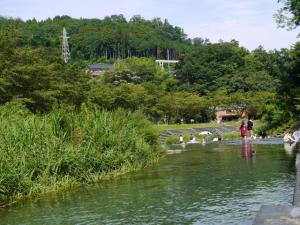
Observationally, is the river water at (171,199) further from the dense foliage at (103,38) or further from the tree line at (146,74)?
the dense foliage at (103,38)

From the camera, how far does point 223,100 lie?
232 feet

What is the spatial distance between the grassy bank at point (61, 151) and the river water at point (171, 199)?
62 cm

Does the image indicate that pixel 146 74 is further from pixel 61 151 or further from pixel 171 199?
pixel 171 199

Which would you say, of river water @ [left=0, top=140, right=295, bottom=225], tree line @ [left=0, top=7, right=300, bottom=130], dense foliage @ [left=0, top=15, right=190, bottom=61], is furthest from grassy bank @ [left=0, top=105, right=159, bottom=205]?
dense foliage @ [left=0, top=15, right=190, bottom=61]

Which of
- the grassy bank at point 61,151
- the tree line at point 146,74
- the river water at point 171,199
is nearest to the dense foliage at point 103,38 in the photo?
the tree line at point 146,74

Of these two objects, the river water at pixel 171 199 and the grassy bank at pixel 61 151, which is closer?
the river water at pixel 171 199

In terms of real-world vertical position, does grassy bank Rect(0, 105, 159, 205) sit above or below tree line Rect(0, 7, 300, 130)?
below

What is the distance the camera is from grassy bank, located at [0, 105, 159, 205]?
12.8 metres

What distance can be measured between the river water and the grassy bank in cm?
62

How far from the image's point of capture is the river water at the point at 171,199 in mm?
10055

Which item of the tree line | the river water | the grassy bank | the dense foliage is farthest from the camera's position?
the dense foliage

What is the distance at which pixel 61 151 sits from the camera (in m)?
14.5

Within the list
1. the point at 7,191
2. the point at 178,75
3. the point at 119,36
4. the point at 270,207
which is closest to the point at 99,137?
the point at 7,191

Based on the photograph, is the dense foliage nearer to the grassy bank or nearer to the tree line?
the tree line
